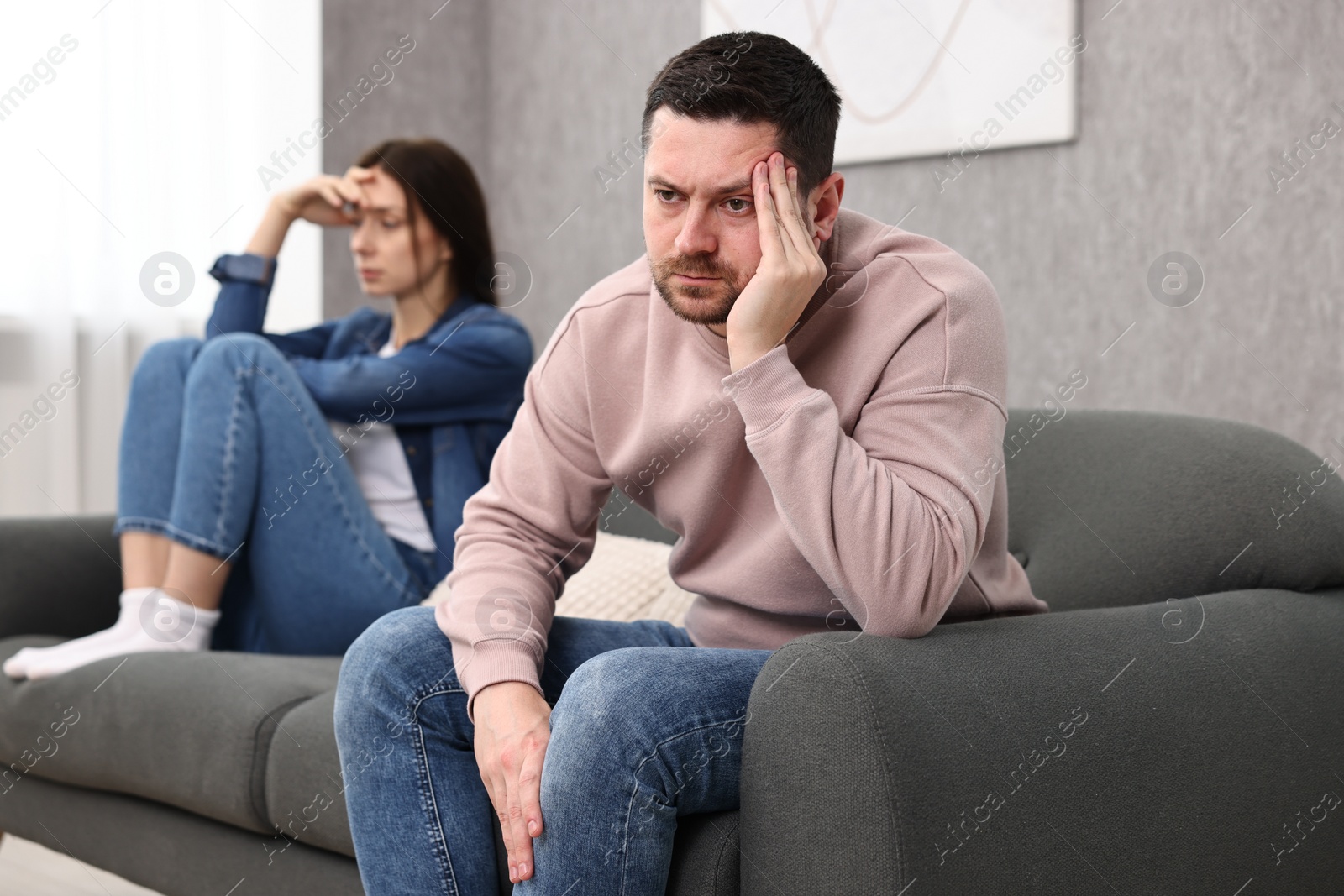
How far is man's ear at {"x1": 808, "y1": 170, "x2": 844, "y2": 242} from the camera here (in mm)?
1174

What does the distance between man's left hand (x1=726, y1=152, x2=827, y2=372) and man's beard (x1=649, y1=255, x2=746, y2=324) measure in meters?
0.02

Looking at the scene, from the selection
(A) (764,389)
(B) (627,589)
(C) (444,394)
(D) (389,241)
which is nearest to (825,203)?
(A) (764,389)

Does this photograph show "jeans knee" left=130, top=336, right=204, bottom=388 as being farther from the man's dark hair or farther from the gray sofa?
the man's dark hair

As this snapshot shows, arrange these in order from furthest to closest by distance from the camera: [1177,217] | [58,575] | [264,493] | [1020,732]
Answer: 1. [1177,217]
2. [58,575]
3. [264,493]
4. [1020,732]

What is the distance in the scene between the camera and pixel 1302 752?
1.16 metres

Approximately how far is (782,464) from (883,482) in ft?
0.27

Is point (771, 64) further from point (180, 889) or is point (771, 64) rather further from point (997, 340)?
point (180, 889)

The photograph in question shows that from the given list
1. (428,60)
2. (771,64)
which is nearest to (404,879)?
(771,64)

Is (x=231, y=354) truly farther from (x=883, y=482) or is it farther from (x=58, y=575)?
(x=883, y=482)

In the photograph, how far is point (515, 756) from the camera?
105 centimetres

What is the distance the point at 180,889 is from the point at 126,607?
44 centimetres

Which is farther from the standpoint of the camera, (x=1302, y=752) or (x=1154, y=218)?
(x=1154, y=218)

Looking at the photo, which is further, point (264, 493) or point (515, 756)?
point (264, 493)

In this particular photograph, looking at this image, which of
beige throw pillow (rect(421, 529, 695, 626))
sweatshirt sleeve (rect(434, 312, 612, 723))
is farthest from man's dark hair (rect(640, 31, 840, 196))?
beige throw pillow (rect(421, 529, 695, 626))
